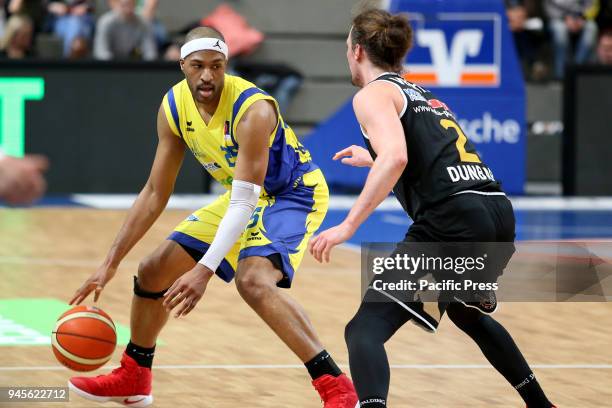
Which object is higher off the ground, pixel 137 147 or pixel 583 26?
pixel 583 26

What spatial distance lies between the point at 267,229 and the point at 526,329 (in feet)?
10.4

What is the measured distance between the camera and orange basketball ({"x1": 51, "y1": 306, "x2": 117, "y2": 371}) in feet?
20.2

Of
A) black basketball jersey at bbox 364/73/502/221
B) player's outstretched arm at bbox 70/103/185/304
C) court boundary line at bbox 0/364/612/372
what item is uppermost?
black basketball jersey at bbox 364/73/502/221

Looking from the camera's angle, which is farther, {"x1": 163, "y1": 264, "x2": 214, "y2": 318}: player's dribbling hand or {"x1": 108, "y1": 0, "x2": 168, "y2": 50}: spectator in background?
{"x1": 108, "y1": 0, "x2": 168, "y2": 50}: spectator in background

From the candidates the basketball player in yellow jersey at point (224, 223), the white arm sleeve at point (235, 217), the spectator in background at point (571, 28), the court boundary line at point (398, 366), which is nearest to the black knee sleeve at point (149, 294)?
the basketball player in yellow jersey at point (224, 223)

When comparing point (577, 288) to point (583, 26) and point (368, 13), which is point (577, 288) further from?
point (583, 26)

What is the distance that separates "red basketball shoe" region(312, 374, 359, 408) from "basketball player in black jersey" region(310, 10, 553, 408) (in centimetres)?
54

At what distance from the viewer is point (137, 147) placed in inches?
636

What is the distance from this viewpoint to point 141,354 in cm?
645

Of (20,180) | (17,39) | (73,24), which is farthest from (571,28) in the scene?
(20,180)

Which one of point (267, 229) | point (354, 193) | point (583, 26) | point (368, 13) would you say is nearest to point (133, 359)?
point (267, 229)

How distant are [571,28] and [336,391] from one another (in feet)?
48.6
